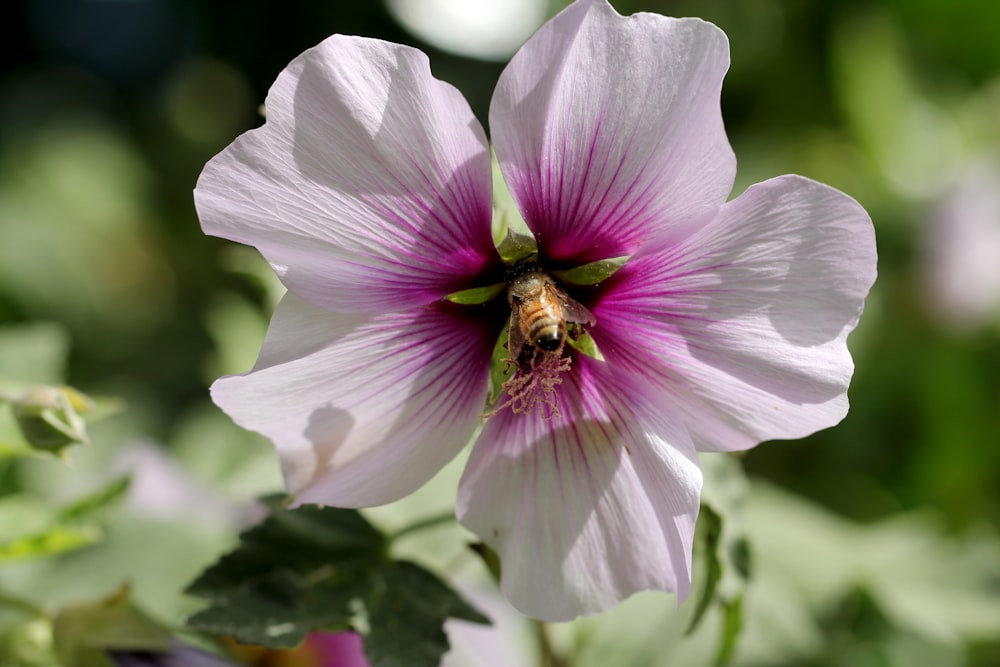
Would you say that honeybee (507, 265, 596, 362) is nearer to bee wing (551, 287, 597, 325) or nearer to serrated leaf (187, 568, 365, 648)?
bee wing (551, 287, 597, 325)

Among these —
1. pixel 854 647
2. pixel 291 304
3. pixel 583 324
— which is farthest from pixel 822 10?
pixel 291 304

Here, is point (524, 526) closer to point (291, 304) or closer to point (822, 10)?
point (291, 304)

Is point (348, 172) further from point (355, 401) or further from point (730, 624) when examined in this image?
point (730, 624)

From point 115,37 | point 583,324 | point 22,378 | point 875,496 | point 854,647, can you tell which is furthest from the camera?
point 115,37

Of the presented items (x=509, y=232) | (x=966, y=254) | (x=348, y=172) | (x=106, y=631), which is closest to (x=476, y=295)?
(x=509, y=232)

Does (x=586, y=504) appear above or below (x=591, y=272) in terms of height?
below

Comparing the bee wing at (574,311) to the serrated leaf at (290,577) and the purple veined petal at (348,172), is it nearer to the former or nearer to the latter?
the purple veined petal at (348,172)

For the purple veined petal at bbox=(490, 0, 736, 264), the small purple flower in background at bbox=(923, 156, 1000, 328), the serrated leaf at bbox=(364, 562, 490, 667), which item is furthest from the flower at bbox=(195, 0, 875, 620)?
the small purple flower in background at bbox=(923, 156, 1000, 328)
